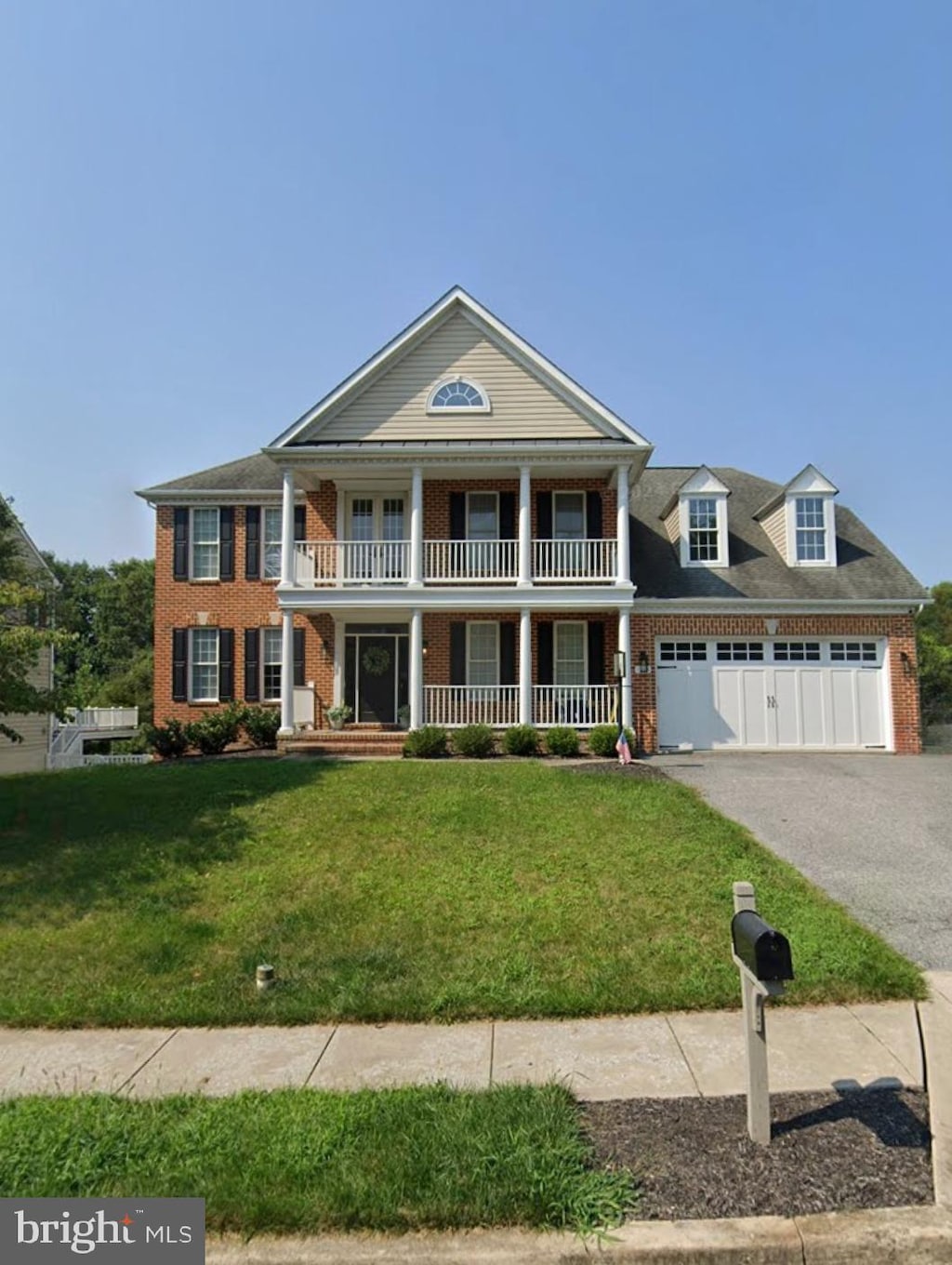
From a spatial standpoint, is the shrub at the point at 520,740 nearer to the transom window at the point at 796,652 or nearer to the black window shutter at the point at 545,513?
the black window shutter at the point at 545,513

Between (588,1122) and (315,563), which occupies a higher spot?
(315,563)

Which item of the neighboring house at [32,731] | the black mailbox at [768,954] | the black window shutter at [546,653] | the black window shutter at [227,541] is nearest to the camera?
the black mailbox at [768,954]

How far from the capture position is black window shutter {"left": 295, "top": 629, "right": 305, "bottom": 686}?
17516 mm

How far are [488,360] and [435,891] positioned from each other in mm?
13336

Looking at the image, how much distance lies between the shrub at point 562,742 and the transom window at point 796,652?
196 inches

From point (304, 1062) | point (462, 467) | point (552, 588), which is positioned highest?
point (462, 467)

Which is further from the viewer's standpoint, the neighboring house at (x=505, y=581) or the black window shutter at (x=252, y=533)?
the black window shutter at (x=252, y=533)

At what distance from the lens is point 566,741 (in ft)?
47.0

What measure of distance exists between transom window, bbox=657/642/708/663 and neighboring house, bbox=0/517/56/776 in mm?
15853

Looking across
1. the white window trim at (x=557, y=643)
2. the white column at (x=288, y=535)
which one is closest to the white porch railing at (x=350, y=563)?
the white column at (x=288, y=535)

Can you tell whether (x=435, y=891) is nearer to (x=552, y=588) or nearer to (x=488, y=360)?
(x=552, y=588)

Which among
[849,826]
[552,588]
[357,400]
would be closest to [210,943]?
[849,826]

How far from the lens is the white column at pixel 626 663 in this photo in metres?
15.1

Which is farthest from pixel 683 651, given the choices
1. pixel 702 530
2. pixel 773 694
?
pixel 702 530
